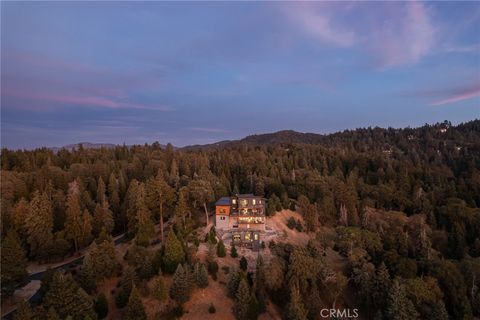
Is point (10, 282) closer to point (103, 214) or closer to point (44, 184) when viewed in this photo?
point (103, 214)

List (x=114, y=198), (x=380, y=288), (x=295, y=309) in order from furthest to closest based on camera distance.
Result: (x=114, y=198) → (x=380, y=288) → (x=295, y=309)

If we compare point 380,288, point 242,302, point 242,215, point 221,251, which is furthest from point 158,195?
point 380,288

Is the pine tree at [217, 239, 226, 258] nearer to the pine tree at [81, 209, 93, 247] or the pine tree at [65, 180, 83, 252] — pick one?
the pine tree at [81, 209, 93, 247]

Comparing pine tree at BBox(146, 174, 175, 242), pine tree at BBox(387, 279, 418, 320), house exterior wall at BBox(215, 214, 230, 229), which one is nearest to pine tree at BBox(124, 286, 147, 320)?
A: pine tree at BBox(146, 174, 175, 242)

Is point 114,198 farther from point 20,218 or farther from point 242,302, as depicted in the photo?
point 242,302

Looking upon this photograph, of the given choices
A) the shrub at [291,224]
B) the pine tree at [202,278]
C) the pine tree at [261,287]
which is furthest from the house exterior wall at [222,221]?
the pine tree at [202,278]

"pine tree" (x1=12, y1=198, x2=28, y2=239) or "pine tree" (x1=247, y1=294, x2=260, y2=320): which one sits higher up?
"pine tree" (x1=12, y1=198, x2=28, y2=239)

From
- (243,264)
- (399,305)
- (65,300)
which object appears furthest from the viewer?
(243,264)
